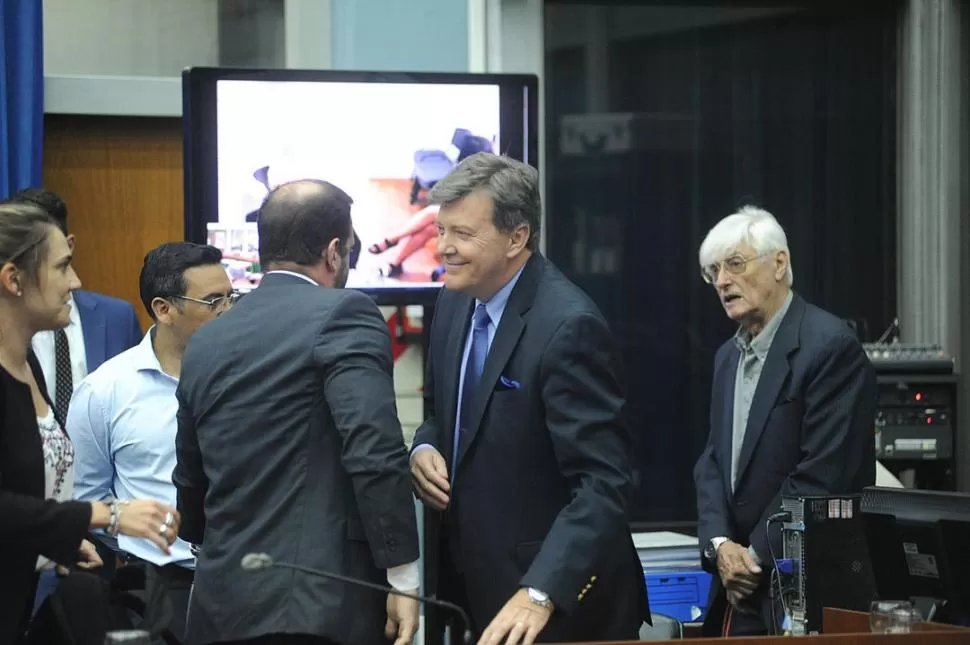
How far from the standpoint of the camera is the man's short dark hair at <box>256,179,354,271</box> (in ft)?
9.10

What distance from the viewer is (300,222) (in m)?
2.77

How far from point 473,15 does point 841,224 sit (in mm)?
1818

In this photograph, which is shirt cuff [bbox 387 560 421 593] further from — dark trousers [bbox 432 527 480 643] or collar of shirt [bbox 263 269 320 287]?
collar of shirt [bbox 263 269 320 287]

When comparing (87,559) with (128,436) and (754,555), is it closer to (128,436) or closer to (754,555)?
(128,436)

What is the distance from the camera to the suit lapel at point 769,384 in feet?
12.1

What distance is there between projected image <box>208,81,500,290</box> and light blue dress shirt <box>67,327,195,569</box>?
89 centimetres

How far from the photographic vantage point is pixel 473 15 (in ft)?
18.3

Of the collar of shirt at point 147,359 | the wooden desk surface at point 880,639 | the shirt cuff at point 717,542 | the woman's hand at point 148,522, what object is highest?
the collar of shirt at point 147,359

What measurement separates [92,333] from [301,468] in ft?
6.46

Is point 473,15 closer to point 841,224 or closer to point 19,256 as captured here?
point 841,224

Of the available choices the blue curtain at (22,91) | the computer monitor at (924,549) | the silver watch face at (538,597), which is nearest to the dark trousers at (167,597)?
the silver watch face at (538,597)

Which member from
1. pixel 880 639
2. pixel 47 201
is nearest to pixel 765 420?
pixel 880 639

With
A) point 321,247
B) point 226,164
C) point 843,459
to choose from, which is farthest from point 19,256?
point 843,459

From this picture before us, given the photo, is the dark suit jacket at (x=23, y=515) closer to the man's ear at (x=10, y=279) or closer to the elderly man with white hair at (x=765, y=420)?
the man's ear at (x=10, y=279)
